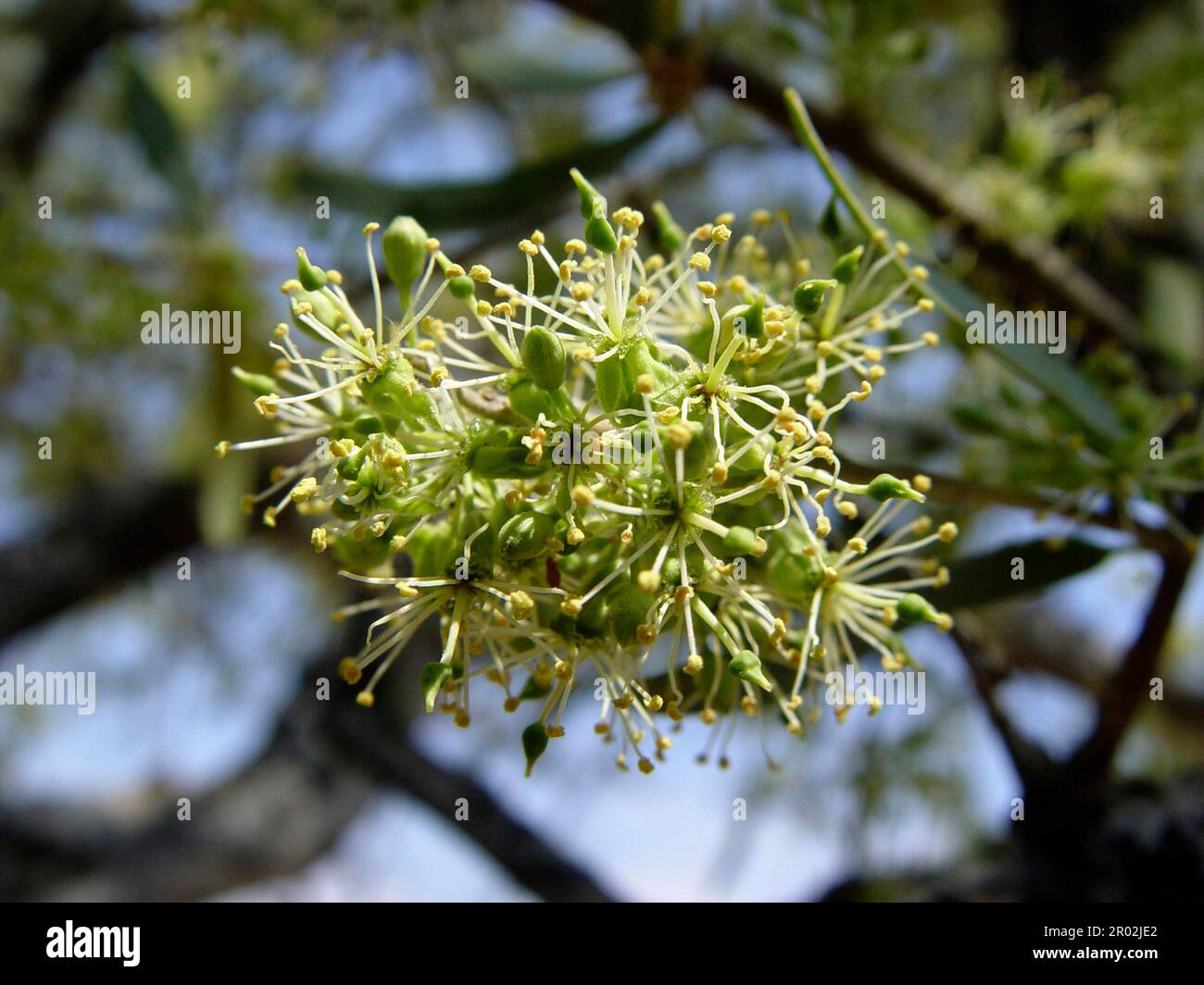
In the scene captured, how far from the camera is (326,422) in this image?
1.07 meters

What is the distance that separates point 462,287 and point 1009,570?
30.1 inches

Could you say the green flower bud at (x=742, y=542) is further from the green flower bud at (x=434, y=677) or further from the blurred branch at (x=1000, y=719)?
the blurred branch at (x=1000, y=719)

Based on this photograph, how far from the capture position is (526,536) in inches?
34.9

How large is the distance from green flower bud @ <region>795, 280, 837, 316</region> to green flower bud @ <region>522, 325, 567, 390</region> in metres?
0.22

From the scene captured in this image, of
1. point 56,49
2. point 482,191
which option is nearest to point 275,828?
point 482,191

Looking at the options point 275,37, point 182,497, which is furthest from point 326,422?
point 182,497

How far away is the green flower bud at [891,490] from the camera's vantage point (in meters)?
0.91

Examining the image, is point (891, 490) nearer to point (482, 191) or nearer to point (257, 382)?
point (257, 382)

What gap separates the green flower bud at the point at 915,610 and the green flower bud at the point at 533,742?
36cm

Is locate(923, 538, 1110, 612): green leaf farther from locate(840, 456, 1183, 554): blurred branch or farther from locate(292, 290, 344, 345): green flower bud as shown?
locate(292, 290, 344, 345): green flower bud

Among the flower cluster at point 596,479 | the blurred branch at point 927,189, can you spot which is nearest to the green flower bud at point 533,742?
the flower cluster at point 596,479
